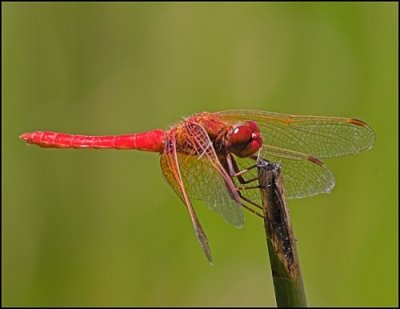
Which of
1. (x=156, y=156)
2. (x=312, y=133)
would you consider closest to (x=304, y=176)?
(x=312, y=133)

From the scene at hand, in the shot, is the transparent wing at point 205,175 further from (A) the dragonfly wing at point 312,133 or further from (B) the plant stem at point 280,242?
(B) the plant stem at point 280,242

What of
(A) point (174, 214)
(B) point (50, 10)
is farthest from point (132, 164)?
(B) point (50, 10)

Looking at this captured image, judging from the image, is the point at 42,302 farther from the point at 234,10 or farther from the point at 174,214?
the point at 234,10

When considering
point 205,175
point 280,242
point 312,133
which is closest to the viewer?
point 280,242

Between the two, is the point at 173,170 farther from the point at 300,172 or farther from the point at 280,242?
the point at 280,242

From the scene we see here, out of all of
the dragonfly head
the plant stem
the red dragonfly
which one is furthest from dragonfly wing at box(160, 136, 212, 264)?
the plant stem

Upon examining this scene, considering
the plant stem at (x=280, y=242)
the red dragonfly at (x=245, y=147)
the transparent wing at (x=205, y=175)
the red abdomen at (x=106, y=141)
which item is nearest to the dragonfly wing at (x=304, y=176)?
the red dragonfly at (x=245, y=147)
